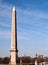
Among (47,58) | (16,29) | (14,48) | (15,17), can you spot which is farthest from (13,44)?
(47,58)

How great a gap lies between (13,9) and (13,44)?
379 cm

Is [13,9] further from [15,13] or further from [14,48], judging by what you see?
[14,48]

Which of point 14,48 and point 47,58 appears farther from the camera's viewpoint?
point 47,58

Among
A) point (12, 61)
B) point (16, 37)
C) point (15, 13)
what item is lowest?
point (12, 61)

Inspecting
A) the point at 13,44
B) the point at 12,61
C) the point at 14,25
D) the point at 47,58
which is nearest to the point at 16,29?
the point at 14,25

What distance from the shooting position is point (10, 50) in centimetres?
1933

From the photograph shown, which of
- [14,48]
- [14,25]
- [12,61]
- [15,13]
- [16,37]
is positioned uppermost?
[15,13]

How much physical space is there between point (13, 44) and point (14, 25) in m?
2.03

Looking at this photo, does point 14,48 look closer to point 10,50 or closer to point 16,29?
point 10,50

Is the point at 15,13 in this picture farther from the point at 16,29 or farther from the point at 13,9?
the point at 16,29

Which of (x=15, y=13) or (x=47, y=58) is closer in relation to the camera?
(x=15, y=13)

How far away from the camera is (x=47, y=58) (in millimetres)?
41344

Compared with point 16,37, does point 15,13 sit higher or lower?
higher

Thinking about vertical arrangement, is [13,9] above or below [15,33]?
above
